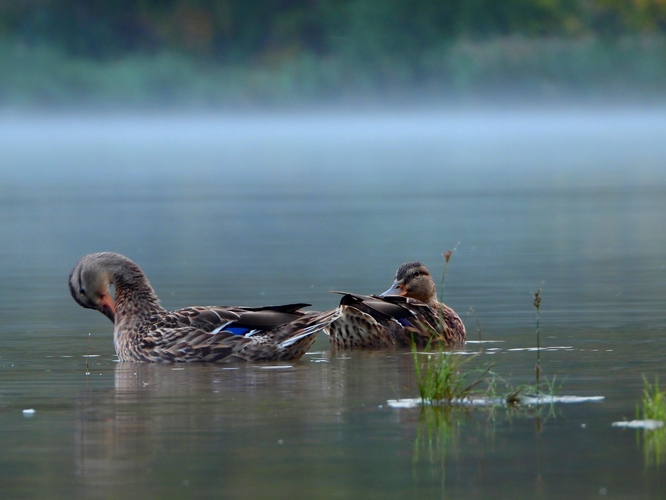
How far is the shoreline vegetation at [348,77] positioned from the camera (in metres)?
109

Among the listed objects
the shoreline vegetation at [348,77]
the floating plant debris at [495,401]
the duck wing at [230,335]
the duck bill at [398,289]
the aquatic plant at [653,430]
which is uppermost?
the shoreline vegetation at [348,77]

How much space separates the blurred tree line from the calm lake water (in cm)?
8169

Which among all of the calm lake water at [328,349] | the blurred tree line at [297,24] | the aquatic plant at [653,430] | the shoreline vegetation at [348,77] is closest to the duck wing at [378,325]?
the calm lake water at [328,349]

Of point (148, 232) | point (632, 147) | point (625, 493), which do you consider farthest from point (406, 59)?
point (625, 493)

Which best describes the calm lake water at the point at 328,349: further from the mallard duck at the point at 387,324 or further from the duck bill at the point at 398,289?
the duck bill at the point at 398,289

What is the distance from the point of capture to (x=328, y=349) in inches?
448

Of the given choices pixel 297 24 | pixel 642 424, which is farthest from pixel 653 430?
pixel 297 24

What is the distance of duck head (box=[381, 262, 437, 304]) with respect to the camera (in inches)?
469

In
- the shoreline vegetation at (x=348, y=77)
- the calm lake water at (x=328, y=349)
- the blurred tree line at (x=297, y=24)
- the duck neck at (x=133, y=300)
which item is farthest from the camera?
the blurred tree line at (x=297, y=24)

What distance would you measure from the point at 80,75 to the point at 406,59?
23.5 m

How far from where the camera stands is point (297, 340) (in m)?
10.3

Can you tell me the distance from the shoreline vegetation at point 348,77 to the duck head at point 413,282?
3788 inches

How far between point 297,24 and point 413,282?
372ft

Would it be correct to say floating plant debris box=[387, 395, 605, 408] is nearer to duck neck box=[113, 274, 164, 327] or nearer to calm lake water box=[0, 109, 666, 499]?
calm lake water box=[0, 109, 666, 499]
